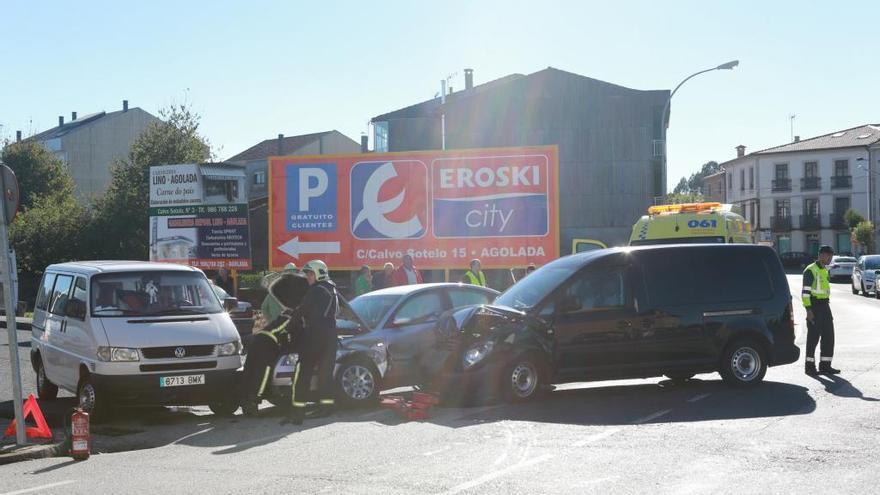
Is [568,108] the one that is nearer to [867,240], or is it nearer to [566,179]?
[566,179]

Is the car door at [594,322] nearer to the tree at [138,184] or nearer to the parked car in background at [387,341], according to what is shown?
the parked car in background at [387,341]

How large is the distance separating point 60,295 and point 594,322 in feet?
21.5

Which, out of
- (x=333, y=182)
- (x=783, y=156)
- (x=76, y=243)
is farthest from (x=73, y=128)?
(x=333, y=182)

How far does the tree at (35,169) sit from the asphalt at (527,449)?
5797cm

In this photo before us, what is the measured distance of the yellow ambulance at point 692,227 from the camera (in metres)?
19.8

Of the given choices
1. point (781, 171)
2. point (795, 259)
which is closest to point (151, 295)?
point (795, 259)

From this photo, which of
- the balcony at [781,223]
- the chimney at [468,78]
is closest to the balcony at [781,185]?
the balcony at [781,223]

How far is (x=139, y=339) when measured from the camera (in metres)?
10.8

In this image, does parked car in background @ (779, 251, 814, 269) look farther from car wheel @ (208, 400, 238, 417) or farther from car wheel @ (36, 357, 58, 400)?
car wheel @ (208, 400, 238, 417)

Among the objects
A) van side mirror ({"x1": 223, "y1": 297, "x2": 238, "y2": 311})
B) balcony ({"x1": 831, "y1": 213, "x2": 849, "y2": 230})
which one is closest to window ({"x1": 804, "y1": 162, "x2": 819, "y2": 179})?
balcony ({"x1": 831, "y1": 213, "x2": 849, "y2": 230})

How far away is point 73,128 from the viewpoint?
296ft

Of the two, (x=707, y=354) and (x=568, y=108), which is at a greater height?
(x=568, y=108)

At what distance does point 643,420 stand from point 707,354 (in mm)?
2582

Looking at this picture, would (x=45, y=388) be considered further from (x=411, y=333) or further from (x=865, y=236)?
(x=865, y=236)
